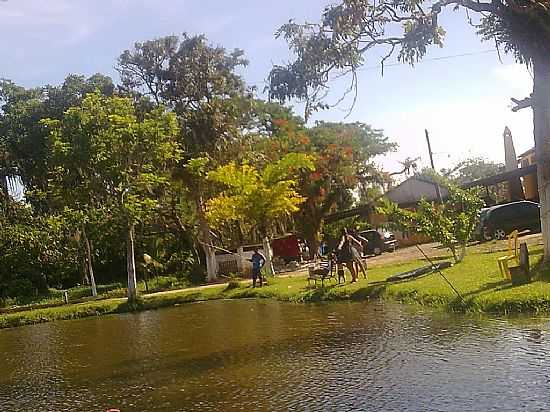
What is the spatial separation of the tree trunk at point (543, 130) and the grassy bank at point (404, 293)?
1.32m

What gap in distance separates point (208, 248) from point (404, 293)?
21430 mm

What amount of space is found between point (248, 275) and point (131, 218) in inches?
321

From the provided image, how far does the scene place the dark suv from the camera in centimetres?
3325

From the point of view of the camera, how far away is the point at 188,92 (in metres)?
39.1

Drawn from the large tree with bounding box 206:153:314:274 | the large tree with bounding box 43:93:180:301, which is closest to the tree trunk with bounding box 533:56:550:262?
the large tree with bounding box 206:153:314:274

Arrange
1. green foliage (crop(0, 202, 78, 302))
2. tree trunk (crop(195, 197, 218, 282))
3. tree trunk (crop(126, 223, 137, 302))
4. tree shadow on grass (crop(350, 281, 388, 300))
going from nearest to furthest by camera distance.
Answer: tree shadow on grass (crop(350, 281, 388, 300))
tree trunk (crop(126, 223, 137, 302))
tree trunk (crop(195, 197, 218, 282))
green foliage (crop(0, 202, 78, 302))

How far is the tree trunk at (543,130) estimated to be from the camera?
17.5 meters

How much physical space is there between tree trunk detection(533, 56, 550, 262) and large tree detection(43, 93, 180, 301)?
60.4 feet

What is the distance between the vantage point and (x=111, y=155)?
1225 inches

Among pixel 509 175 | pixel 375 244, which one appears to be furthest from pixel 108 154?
pixel 509 175

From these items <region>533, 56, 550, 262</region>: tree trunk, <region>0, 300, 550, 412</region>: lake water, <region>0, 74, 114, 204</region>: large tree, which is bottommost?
<region>0, 300, 550, 412</region>: lake water

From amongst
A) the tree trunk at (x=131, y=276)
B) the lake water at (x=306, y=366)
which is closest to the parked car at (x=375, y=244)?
the tree trunk at (x=131, y=276)

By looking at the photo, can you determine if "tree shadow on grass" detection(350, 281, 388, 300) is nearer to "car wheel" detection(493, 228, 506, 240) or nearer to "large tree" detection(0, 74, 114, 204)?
"car wheel" detection(493, 228, 506, 240)

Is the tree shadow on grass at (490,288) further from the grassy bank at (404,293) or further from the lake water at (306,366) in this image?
the lake water at (306,366)
